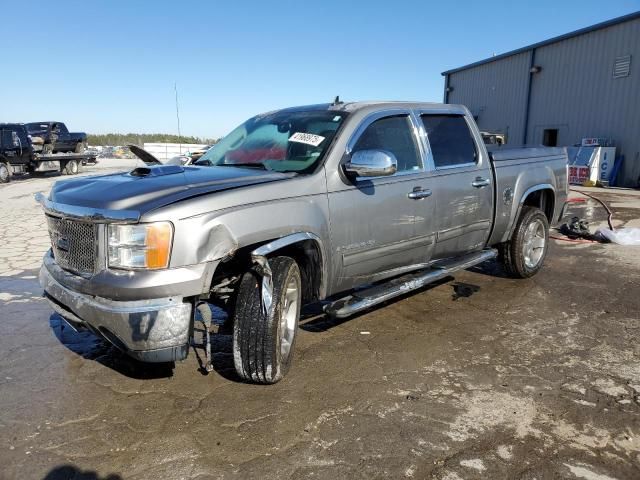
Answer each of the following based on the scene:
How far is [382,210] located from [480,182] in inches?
59.1

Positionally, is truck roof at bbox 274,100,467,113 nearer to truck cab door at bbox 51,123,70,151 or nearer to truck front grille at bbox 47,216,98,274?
truck front grille at bbox 47,216,98,274

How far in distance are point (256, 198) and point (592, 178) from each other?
19226 mm

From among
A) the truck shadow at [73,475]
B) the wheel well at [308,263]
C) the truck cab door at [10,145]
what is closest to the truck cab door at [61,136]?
the truck cab door at [10,145]

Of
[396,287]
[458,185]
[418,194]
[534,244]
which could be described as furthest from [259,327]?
[534,244]

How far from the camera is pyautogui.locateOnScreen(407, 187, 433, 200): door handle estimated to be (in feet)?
13.6

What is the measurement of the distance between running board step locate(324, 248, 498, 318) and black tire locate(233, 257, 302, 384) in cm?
44

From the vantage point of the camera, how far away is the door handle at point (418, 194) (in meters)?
4.13

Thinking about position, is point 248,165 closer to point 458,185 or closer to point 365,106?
point 365,106

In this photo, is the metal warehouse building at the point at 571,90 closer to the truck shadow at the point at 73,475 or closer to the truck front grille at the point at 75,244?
the truck front grille at the point at 75,244

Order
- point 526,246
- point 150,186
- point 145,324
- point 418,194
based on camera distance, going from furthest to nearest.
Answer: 1. point 526,246
2. point 418,194
3. point 150,186
4. point 145,324

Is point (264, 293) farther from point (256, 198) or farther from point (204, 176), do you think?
point (204, 176)

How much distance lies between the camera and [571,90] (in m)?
21.4

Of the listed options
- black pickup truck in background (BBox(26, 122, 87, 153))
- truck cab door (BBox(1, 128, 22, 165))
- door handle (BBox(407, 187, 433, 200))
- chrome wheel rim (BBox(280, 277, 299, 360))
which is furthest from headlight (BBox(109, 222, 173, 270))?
black pickup truck in background (BBox(26, 122, 87, 153))

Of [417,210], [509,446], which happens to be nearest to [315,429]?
[509,446]
